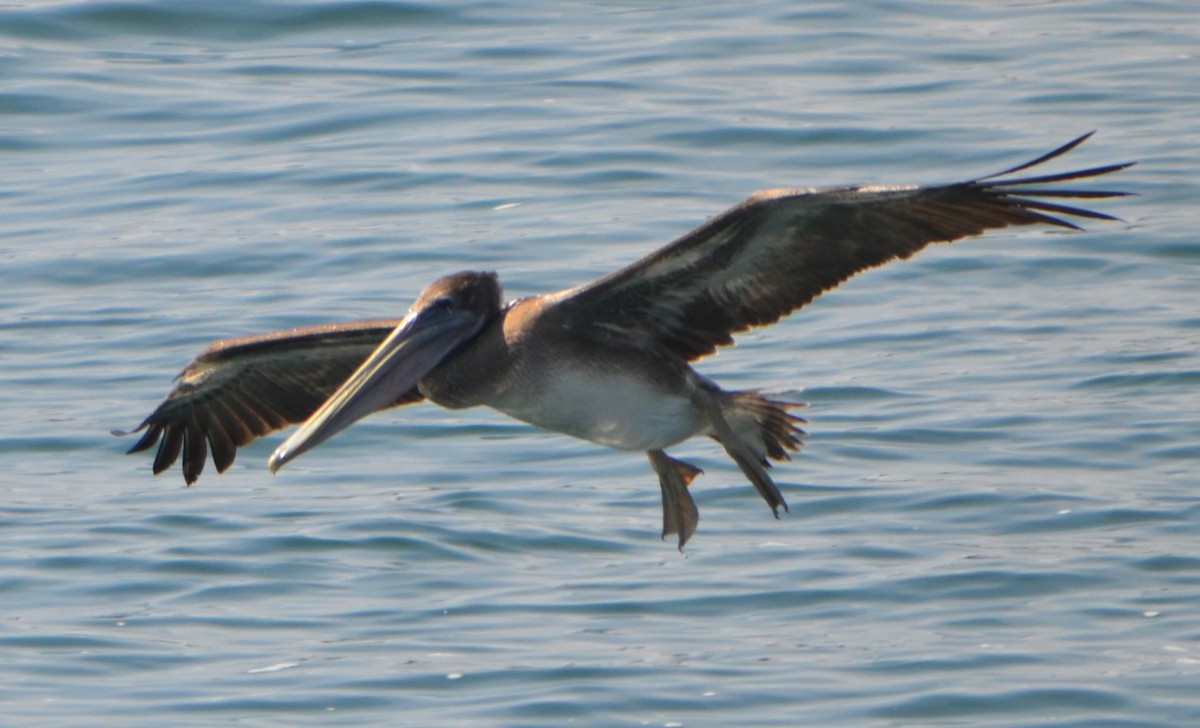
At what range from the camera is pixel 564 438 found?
994 cm

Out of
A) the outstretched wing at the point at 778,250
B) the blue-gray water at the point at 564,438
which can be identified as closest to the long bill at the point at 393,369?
the outstretched wing at the point at 778,250

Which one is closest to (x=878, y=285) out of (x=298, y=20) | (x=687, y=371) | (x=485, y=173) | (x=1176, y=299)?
(x=1176, y=299)

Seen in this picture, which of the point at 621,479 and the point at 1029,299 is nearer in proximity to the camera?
the point at 621,479

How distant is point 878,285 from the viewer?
38.7 feet

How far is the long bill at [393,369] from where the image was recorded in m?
7.21

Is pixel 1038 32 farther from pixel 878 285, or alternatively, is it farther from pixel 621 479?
pixel 621 479

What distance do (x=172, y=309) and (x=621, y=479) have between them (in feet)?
10.1

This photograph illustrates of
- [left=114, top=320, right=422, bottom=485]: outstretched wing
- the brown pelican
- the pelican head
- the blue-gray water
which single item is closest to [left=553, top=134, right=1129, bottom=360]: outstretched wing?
the brown pelican

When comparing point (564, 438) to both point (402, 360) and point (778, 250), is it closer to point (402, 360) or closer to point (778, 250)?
point (402, 360)

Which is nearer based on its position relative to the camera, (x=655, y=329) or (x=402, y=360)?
(x=402, y=360)

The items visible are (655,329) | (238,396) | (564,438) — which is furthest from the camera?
(564,438)

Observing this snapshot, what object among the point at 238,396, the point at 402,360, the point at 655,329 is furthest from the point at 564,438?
the point at 402,360

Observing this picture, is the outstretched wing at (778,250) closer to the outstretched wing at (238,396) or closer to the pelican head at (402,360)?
the pelican head at (402,360)

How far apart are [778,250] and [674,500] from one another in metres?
1.30
